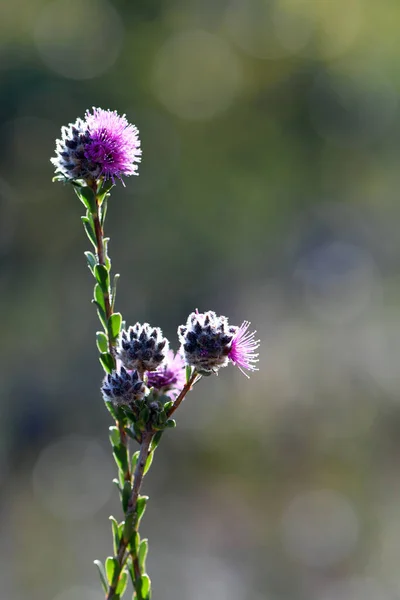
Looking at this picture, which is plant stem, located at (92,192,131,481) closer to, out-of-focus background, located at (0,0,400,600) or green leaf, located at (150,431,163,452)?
green leaf, located at (150,431,163,452)

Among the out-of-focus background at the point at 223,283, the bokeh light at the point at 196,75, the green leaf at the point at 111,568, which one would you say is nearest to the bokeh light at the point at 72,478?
the out-of-focus background at the point at 223,283

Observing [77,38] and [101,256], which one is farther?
[77,38]

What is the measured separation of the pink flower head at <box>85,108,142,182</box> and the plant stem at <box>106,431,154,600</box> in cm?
24

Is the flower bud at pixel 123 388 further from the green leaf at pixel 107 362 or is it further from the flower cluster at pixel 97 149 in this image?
the flower cluster at pixel 97 149

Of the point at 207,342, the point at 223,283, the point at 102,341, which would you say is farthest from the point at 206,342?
the point at 223,283

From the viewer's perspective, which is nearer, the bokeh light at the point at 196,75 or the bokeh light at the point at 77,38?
the bokeh light at the point at 77,38

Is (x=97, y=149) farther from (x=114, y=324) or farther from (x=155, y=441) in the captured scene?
(x=155, y=441)

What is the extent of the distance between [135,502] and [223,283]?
463 centimetres

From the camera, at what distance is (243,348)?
649mm

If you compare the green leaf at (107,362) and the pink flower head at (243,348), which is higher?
the pink flower head at (243,348)

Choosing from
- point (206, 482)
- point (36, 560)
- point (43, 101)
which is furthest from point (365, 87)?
point (36, 560)

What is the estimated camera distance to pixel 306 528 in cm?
311

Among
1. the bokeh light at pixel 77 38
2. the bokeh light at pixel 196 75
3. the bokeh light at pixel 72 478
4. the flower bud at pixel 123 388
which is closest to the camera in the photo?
the flower bud at pixel 123 388

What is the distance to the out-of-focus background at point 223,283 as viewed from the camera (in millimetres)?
3029
